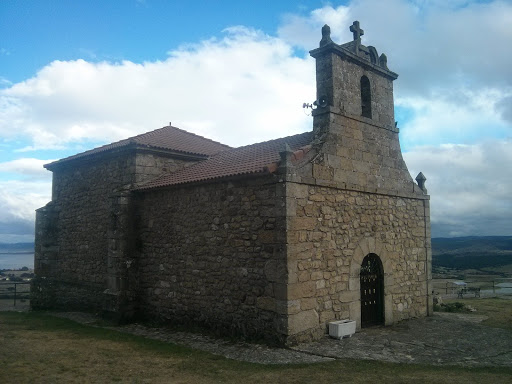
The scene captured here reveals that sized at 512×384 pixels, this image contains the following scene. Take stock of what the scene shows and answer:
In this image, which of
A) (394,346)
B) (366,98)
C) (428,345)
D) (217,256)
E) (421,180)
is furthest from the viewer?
(421,180)

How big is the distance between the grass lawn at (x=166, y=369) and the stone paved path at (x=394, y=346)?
0.41 metres

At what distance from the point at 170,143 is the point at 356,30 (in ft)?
21.5

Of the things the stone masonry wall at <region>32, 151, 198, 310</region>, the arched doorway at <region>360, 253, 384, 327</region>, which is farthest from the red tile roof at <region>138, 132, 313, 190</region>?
the arched doorway at <region>360, 253, 384, 327</region>

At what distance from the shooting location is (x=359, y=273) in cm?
1041

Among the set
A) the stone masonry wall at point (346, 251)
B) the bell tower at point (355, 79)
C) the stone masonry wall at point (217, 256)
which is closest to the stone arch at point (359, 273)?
the stone masonry wall at point (346, 251)

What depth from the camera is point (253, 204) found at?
9.27m

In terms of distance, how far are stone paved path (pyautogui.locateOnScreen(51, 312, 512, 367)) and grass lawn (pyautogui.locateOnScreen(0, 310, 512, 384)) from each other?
16.3 inches

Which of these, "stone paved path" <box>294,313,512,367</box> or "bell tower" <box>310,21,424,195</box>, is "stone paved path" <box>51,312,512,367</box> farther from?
"bell tower" <box>310,21,424,195</box>

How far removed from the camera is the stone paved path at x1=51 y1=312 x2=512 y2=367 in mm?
7887

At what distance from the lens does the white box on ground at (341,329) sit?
9.18 m

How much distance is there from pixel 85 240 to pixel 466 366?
11.3 metres

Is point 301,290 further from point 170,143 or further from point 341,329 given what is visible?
point 170,143

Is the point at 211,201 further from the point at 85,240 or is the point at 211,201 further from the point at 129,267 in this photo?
the point at 85,240

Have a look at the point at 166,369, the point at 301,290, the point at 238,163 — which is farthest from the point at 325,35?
the point at 166,369
